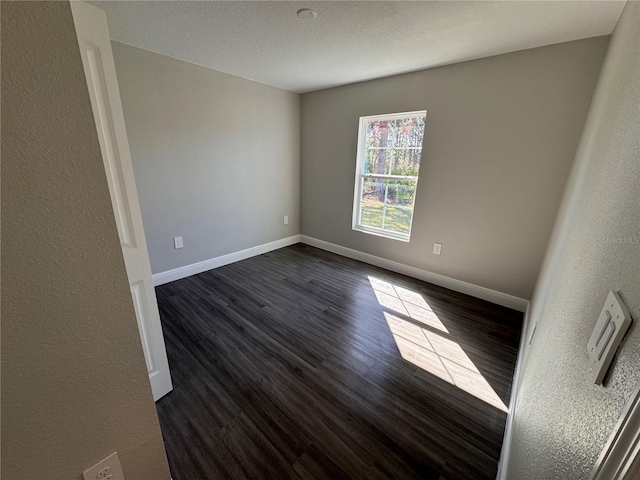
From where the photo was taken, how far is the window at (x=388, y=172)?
3023 mm

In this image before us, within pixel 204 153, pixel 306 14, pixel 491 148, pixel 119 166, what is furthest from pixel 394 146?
pixel 119 166

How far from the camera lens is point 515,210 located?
2.38 meters

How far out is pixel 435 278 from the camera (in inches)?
118

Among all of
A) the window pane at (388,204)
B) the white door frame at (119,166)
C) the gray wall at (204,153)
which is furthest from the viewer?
the window pane at (388,204)

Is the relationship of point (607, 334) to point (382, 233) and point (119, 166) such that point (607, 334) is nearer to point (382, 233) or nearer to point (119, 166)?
point (119, 166)

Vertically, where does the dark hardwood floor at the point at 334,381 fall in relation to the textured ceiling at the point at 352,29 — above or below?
below

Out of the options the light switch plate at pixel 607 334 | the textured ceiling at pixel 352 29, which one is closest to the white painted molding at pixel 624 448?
the light switch plate at pixel 607 334

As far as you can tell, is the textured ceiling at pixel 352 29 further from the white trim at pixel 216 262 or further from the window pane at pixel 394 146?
the white trim at pixel 216 262

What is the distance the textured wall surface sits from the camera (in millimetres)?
545

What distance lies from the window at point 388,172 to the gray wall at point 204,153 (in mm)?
1146

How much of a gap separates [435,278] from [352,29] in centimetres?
252

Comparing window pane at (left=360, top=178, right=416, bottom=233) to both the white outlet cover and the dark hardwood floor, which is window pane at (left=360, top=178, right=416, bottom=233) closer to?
the dark hardwood floor

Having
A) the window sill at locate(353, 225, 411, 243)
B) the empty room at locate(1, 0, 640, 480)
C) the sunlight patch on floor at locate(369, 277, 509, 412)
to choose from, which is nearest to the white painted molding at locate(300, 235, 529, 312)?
the empty room at locate(1, 0, 640, 480)

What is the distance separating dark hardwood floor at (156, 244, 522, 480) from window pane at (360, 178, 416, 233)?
0.90m
